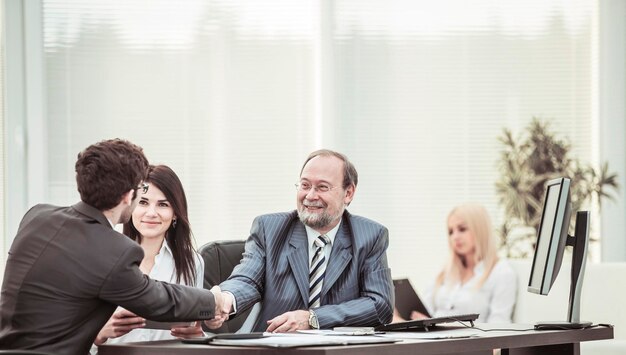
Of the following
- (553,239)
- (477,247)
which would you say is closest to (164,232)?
(553,239)

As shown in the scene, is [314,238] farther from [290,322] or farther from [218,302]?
[218,302]

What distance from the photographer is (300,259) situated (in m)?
3.91

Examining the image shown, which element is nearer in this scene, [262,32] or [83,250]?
[83,250]

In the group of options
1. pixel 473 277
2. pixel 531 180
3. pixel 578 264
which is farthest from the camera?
pixel 531 180

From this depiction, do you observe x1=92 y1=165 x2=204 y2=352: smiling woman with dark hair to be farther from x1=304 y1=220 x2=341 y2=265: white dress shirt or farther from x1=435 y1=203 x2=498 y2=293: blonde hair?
x1=435 y1=203 x2=498 y2=293: blonde hair

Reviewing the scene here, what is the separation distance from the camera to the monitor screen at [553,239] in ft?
11.8

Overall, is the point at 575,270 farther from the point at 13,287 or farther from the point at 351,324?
the point at 13,287

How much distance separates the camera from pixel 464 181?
6.89m

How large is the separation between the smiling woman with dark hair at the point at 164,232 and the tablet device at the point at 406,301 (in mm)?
1727

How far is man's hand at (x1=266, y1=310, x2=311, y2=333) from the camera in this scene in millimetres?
3502

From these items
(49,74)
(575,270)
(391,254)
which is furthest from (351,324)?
(49,74)

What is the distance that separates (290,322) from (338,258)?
18.8 inches

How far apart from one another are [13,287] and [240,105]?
153 inches

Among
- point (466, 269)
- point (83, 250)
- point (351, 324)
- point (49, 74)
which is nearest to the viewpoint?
point (83, 250)
